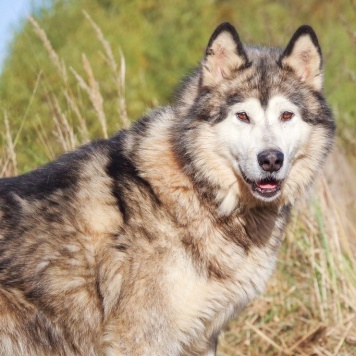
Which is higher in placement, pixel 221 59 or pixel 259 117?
pixel 221 59

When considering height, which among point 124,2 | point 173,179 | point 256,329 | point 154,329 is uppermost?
point 124,2

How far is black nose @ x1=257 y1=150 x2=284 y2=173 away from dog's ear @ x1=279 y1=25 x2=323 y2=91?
0.61 m

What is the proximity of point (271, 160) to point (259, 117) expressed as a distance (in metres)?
0.28

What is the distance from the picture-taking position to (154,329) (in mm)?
3869

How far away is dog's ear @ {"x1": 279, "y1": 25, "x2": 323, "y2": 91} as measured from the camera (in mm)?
4148

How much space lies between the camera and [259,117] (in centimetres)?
401

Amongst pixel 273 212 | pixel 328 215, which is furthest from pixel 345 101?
pixel 273 212

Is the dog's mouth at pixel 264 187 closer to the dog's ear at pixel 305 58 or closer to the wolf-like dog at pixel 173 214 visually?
the wolf-like dog at pixel 173 214

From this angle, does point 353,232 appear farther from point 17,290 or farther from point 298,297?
point 17,290

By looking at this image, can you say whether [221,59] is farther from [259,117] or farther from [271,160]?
[271,160]

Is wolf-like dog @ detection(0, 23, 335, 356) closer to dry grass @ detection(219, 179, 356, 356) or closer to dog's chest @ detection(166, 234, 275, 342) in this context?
dog's chest @ detection(166, 234, 275, 342)

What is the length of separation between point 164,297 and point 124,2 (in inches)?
693

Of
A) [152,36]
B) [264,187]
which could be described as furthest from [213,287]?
[152,36]

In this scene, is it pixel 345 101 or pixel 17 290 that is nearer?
pixel 17 290
